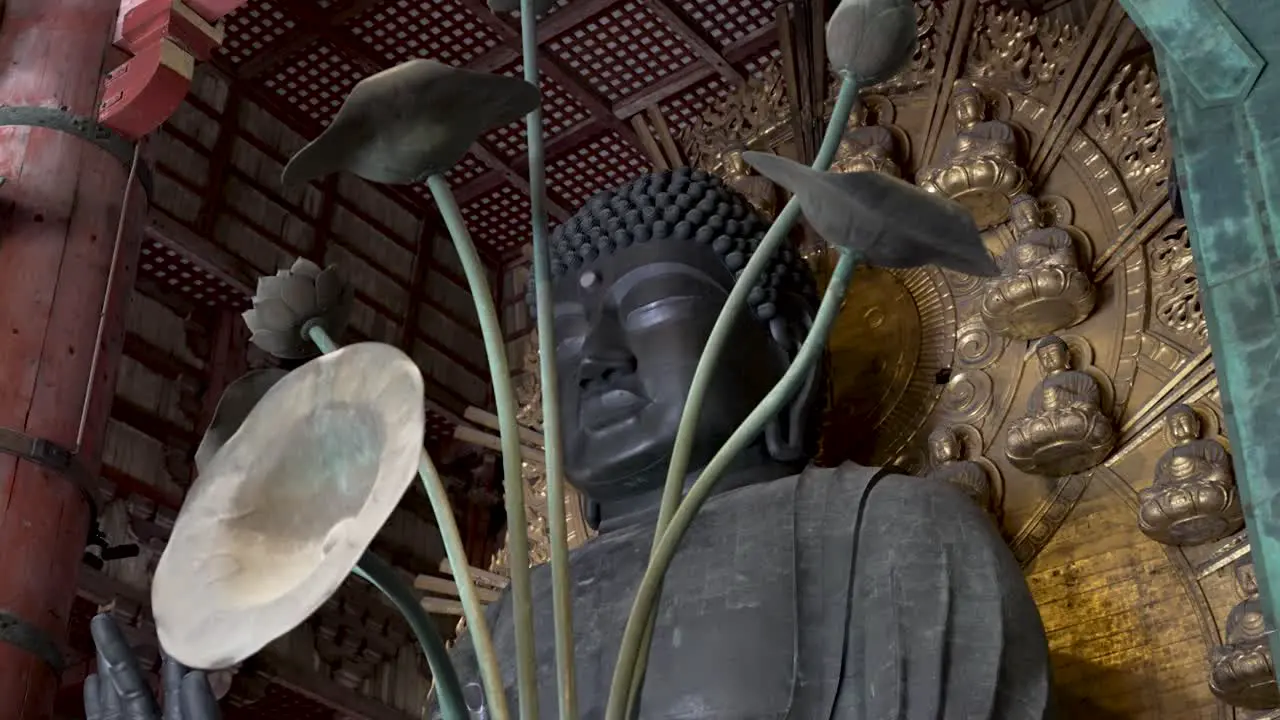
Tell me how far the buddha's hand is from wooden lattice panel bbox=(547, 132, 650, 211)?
12.4ft

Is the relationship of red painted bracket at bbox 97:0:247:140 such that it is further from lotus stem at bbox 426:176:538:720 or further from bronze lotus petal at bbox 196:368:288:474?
lotus stem at bbox 426:176:538:720

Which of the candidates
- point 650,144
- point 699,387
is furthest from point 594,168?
point 699,387

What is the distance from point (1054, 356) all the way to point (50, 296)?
2.12m

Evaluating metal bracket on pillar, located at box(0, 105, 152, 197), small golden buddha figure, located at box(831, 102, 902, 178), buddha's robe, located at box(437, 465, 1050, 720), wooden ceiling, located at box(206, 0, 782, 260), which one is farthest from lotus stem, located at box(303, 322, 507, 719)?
wooden ceiling, located at box(206, 0, 782, 260)

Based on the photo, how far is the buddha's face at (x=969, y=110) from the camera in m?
3.94

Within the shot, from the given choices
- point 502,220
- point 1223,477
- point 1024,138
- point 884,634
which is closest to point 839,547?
point 884,634

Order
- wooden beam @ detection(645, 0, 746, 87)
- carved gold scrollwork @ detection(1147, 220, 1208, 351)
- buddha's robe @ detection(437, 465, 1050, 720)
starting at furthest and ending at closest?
wooden beam @ detection(645, 0, 746, 87), carved gold scrollwork @ detection(1147, 220, 1208, 351), buddha's robe @ detection(437, 465, 1050, 720)

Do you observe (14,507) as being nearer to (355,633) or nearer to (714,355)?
(714,355)

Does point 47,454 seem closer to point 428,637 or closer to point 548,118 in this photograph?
point 428,637

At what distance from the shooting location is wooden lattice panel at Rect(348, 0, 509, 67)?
5.57m

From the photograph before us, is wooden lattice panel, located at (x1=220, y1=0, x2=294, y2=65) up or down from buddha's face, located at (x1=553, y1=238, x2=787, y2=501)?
up

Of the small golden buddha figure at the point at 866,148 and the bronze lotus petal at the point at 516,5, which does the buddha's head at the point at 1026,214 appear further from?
the bronze lotus petal at the point at 516,5

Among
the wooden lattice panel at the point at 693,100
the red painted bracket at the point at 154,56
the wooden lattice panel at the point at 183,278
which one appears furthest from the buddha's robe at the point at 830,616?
the wooden lattice panel at the point at 183,278

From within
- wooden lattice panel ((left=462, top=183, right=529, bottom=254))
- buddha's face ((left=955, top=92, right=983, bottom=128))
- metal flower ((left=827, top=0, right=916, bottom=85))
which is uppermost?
wooden lattice panel ((left=462, top=183, right=529, bottom=254))
